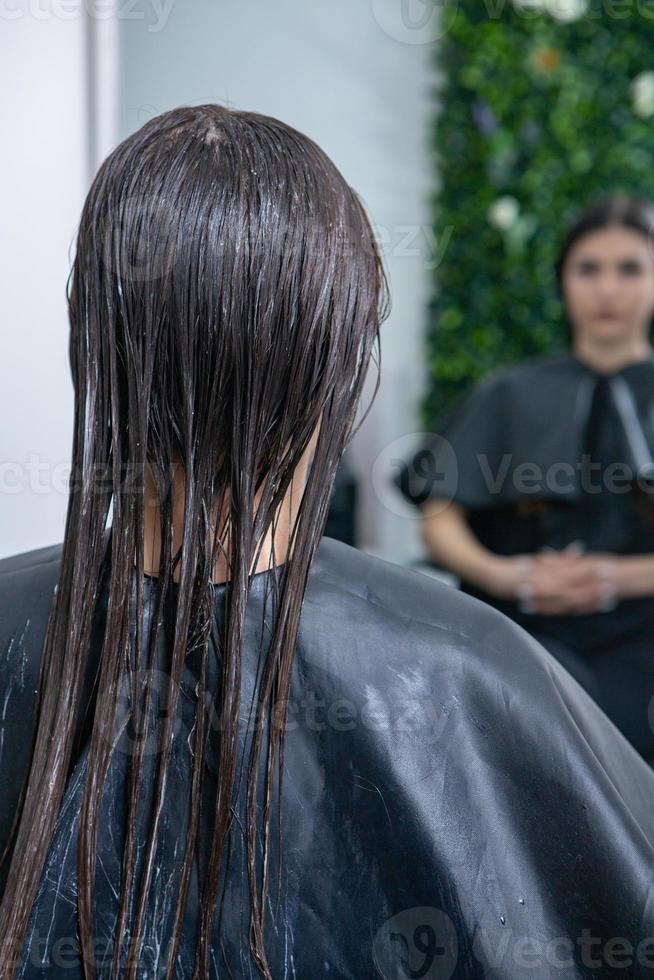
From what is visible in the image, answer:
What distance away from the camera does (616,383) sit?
2.07 metres

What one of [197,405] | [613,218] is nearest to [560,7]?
[613,218]

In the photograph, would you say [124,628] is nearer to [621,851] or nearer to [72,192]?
[621,851]

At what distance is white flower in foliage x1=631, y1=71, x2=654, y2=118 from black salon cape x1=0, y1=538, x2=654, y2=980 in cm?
328

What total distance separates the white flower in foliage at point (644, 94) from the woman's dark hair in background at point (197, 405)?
3180mm

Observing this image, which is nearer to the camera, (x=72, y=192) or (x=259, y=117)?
(x=259, y=117)

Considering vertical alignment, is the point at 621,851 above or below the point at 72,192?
below

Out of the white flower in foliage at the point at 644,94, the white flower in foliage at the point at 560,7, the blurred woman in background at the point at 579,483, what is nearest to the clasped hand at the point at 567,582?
the blurred woman in background at the point at 579,483

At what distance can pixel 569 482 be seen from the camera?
1971 mm

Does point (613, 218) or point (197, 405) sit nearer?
point (197, 405)

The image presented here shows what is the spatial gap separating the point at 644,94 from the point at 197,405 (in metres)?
3.32

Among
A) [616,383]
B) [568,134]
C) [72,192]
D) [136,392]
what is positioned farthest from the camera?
[568,134]

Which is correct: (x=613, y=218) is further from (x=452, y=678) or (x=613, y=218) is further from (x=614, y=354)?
(x=452, y=678)

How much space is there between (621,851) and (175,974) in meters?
0.36

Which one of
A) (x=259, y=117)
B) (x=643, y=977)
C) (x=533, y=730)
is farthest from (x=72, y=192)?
(x=643, y=977)
